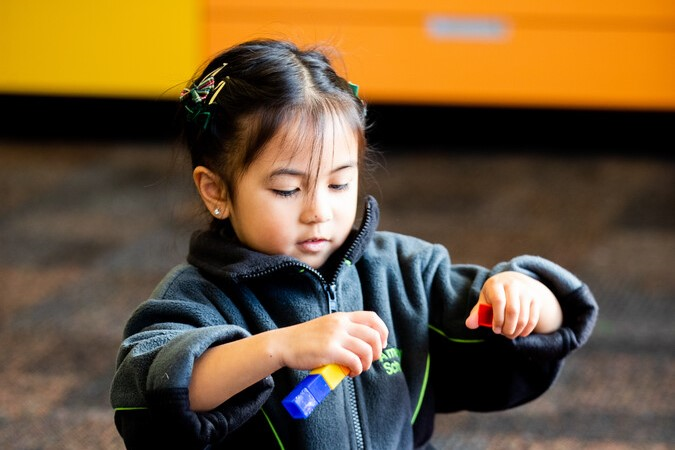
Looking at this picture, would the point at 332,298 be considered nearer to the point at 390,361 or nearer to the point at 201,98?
the point at 390,361

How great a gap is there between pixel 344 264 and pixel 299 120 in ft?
0.40

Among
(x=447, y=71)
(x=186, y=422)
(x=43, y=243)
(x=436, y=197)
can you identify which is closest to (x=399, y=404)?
(x=186, y=422)

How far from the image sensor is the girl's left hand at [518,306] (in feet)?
2.63

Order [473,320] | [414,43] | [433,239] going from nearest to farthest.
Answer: [473,320] < [433,239] < [414,43]

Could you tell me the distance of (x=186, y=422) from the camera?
715mm

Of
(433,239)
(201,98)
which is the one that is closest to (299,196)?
(201,98)

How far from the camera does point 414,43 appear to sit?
2682 millimetres

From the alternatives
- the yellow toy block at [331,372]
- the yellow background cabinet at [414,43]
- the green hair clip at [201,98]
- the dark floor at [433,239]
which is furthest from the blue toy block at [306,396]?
the yellow background cabinet at [414,43]

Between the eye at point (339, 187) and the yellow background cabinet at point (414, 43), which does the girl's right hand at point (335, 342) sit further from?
the yellow background cabinet at point (414, 43)

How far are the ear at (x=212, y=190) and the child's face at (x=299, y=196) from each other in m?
0.02

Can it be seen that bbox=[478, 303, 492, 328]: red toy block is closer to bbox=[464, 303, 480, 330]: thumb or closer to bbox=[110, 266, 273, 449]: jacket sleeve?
bbox=[464, 303, 480, 330]: thumb

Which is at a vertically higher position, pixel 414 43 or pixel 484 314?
pixel 484 314

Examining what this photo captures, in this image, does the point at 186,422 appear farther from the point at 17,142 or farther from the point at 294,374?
the point at 17,142

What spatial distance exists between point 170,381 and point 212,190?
0.21 meters
